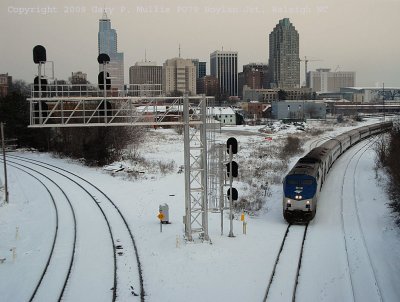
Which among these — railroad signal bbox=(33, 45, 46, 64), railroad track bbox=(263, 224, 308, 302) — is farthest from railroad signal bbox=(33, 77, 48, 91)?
railroad track bbox=(263, 224, 308, 302)

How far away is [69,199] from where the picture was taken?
30.7 metres

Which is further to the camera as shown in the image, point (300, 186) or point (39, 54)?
point (300, 186)

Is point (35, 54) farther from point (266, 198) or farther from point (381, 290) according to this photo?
point (266, 198)

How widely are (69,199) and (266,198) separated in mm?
13096

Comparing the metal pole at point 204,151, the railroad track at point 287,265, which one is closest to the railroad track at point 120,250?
the metal pole at point 204,151

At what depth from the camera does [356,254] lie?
63.4ft

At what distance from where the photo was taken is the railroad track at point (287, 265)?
15.2m

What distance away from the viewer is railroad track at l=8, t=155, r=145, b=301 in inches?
612

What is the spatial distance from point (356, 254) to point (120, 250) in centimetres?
999

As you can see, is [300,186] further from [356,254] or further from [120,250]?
[120,250]

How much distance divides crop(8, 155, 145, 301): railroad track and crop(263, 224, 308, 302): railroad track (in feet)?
14.6

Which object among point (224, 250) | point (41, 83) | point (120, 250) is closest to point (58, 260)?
point (120, 250)

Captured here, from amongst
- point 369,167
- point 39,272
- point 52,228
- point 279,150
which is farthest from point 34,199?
point 279,150

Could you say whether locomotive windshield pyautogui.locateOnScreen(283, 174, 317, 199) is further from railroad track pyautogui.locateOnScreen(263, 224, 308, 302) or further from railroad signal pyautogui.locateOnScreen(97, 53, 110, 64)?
railroad signal pyautogui.locateOnScreen(97, 53, 110, 64)
